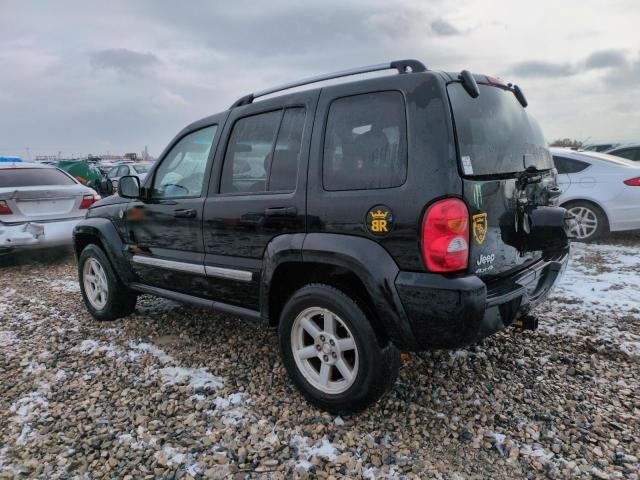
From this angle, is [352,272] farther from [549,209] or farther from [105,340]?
[105,340]

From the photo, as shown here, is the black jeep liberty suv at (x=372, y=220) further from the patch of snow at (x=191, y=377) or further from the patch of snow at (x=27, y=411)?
the patch of snow at (x=27, y=411)

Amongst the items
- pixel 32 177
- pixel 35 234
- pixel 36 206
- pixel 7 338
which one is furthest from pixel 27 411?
pixel 32 177

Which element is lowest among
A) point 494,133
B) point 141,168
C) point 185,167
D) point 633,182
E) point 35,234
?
point 35,234

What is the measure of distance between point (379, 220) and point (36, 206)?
587 cm

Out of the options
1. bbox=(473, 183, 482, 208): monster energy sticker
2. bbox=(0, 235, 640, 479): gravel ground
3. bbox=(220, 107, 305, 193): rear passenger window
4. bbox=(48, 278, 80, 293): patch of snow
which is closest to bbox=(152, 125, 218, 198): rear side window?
bbox=(220, 107, 305, 193): rear passenger window

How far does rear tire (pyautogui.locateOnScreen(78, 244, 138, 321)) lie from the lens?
4.14 m

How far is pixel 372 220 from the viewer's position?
90.7 inches

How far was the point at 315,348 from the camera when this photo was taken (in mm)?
2645

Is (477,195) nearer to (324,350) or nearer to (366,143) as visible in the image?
(366,143)

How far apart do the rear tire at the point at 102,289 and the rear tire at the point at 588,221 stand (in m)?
5.96

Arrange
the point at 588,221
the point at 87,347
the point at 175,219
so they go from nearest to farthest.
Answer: the point at 175,219, the point at 87,347, the point at 588,221

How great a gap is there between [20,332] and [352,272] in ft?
11.1

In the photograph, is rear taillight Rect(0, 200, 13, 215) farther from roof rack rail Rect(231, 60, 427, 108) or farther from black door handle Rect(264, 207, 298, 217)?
black door handle Rect(264, 207, 298, 217)

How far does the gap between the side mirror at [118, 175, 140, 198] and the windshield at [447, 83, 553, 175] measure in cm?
260
